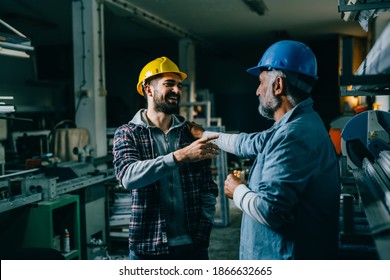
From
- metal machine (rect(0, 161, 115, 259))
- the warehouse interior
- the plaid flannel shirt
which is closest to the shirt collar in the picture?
the warehouse interior

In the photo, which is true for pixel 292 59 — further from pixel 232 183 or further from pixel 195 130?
pixel 195 130

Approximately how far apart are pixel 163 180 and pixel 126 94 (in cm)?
918

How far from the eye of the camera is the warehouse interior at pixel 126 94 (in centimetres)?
184

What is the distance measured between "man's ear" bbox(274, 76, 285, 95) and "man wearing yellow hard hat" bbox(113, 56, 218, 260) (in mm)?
359

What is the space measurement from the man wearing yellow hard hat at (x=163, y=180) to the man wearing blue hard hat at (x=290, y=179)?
1.10 ft

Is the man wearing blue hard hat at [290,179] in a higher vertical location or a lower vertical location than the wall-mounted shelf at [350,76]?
lower

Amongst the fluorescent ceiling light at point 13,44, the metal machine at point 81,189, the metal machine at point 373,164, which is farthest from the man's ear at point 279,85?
the metal machine at point 81,189

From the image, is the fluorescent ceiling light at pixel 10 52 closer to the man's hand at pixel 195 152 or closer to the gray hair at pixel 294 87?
the man's hand at pixel 195 152

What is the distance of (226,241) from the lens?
4547mm

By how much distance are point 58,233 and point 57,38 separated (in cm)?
579

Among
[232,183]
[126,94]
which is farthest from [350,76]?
[126,94]

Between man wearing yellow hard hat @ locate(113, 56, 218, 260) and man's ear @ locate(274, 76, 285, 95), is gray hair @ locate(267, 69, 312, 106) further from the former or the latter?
man wearing yellow hard hat @ locate(113, 56, 218, 260)

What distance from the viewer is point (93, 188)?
377 centimetres
